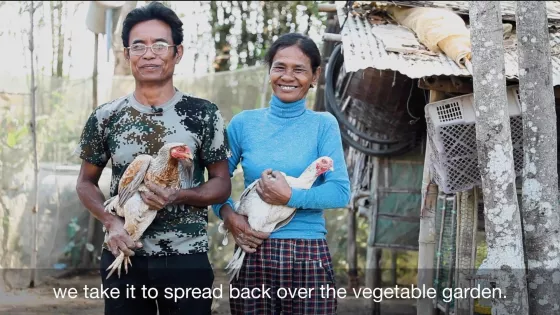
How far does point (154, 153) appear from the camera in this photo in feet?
9.50

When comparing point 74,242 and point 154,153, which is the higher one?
point 154,153

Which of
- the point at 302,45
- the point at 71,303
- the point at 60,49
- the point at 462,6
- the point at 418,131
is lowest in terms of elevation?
the point at 71,303

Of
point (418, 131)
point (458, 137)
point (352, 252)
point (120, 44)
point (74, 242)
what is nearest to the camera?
point (458, 137)

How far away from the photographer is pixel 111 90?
26.5 ft

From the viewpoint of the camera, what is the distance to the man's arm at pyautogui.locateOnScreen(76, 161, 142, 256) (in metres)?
2.84

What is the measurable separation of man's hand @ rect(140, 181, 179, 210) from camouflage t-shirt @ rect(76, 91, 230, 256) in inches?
4.0

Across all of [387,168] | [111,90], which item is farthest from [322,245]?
[111,90]

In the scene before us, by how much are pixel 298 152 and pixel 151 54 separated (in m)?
0.72

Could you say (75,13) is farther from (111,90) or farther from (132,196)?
(132,196)

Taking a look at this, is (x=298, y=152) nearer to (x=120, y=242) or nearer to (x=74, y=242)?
(x=120, y=242)

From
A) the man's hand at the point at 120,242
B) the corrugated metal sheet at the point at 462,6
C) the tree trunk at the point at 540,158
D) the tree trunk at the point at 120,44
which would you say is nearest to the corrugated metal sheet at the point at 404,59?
the corrugated metal sheet at the point at 462,6

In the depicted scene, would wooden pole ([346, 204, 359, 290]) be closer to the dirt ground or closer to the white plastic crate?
the dirt ground

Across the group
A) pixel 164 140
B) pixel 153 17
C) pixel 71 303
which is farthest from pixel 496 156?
pixel 71 303

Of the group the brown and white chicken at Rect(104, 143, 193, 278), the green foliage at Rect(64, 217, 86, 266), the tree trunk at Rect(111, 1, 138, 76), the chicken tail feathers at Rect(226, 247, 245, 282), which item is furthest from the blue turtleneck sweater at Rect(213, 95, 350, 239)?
the green foliage at Rect(64, 217, 86, 266)
